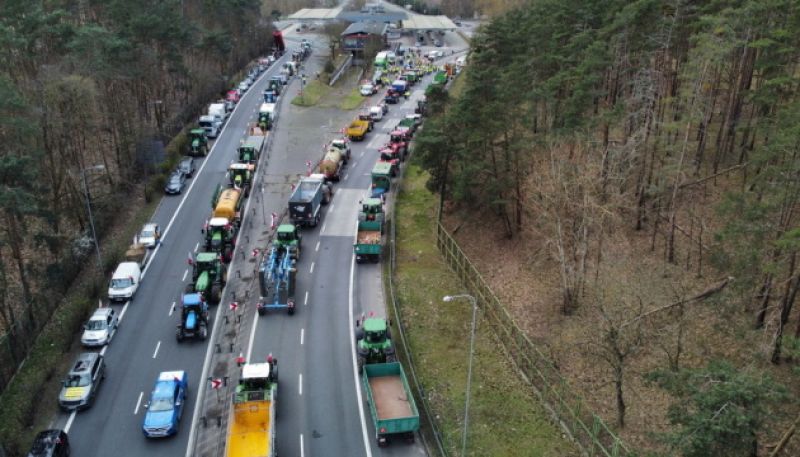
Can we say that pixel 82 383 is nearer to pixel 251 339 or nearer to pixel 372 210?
pixel 251 339

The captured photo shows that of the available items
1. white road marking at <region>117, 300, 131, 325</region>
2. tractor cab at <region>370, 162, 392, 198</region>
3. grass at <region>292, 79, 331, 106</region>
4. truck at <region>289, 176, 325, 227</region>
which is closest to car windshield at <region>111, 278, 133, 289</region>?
white road marking at <region>117, 300, 131, 325</region>

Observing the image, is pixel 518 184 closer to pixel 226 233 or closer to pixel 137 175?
pixel 226 233

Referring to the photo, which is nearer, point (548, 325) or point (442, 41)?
point (548, 325)

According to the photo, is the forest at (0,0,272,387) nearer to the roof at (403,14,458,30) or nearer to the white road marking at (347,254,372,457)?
the white road marking at (347,254,372,457)

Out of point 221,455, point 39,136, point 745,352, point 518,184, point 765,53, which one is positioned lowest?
point 221,455

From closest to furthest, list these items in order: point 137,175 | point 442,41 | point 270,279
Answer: point 270,279 < point 137,175 < point 442,41

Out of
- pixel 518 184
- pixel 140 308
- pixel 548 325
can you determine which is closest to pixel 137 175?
pixel 140 308

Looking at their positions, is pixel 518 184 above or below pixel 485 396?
above
